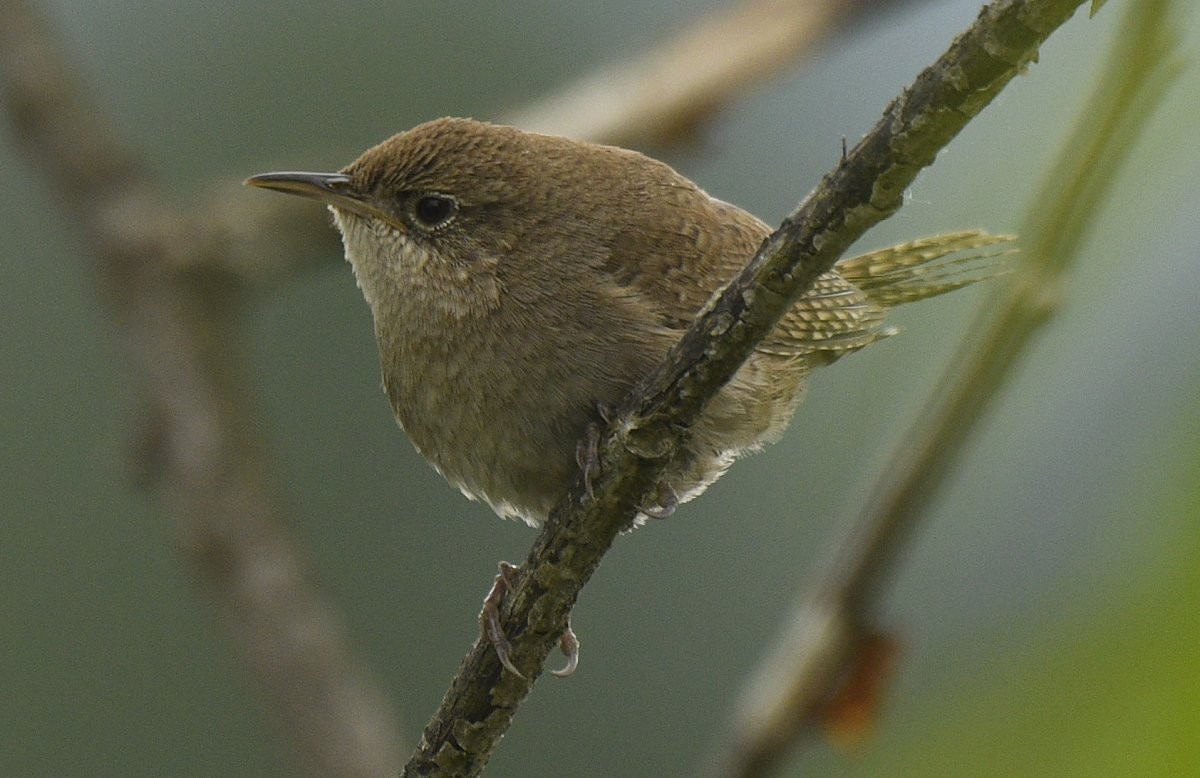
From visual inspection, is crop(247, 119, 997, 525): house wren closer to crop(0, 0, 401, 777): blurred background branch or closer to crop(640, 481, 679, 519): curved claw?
crop(640, 481, 679, 519): curved claw

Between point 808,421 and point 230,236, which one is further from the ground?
point 808,421

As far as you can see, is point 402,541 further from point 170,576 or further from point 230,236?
point 230,236

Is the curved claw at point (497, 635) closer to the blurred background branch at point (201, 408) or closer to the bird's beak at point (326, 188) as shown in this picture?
the bird's beak at point (326, 188)

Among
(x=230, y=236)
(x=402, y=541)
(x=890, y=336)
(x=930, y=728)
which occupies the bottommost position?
(x=930, y=728)

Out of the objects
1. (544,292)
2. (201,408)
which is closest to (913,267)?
(544,292)

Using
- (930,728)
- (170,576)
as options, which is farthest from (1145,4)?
(170,576)

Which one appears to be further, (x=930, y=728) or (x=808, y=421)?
(x=808, y=421)

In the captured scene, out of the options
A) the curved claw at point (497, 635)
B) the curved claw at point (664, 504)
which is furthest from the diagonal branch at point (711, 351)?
the curved claw at point (664, 504)
